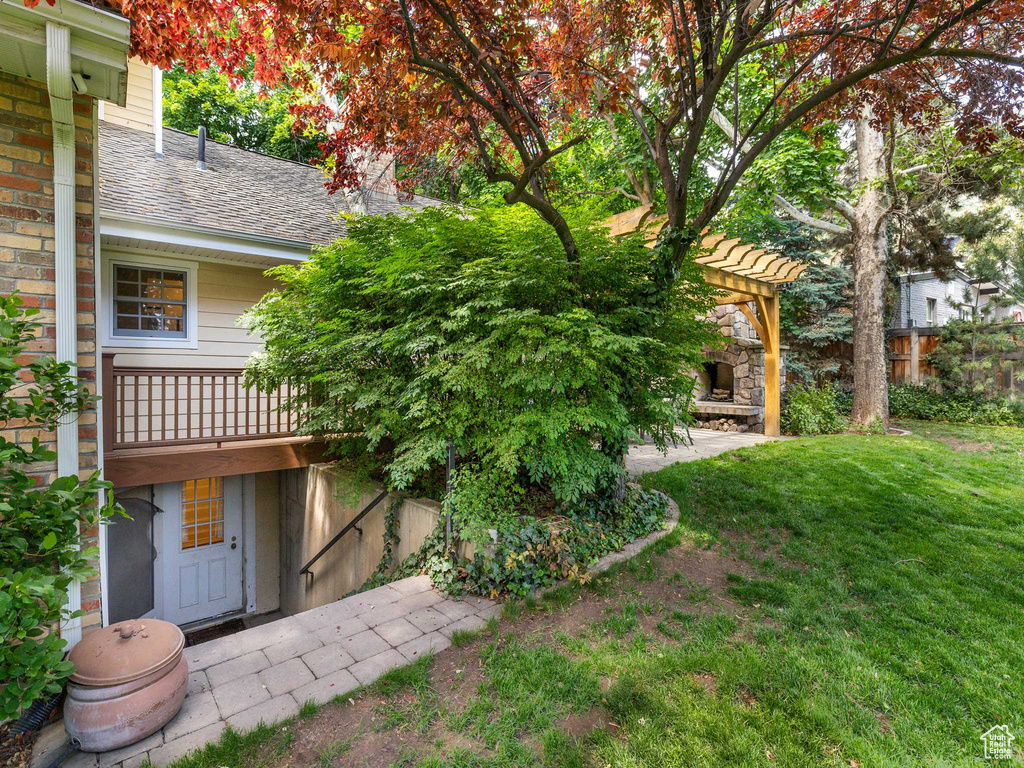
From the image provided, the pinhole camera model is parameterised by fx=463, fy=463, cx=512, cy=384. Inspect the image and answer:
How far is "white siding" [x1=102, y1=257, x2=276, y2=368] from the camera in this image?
241 inches

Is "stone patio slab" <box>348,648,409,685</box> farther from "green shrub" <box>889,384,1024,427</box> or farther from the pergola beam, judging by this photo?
"green shrub" <box>889,384,1024,427</box>

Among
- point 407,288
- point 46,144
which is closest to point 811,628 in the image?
point 407,288

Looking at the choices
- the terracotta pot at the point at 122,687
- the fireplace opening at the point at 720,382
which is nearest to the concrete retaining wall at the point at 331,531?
the terracotta pot at the point at 122,687

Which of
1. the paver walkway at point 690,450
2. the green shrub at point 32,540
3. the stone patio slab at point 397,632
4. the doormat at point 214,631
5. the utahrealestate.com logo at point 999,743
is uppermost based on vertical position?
the green shrub at point 32,540

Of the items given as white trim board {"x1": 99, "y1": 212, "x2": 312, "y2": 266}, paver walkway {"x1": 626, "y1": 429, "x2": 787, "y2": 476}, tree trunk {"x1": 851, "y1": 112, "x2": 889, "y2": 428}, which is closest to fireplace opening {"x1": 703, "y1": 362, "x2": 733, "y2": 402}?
paver walkway {"x1": 626, "y1": 429, "x2": 787, "y2": 476}

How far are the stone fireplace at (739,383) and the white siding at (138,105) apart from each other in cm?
1092

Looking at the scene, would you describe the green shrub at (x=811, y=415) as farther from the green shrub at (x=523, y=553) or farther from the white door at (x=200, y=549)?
the white door at (x=200, y=549)

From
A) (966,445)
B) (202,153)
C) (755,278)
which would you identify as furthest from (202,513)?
(966,445)

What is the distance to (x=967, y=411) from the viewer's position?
10383 millimetres

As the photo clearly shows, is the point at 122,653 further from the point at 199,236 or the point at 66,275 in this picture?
the point at 199,236

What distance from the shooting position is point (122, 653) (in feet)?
7.06

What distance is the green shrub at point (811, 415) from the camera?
9.03 meters

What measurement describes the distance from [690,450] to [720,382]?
5.28 metres

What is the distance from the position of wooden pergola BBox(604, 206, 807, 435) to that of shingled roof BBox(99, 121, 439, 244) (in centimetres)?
449
